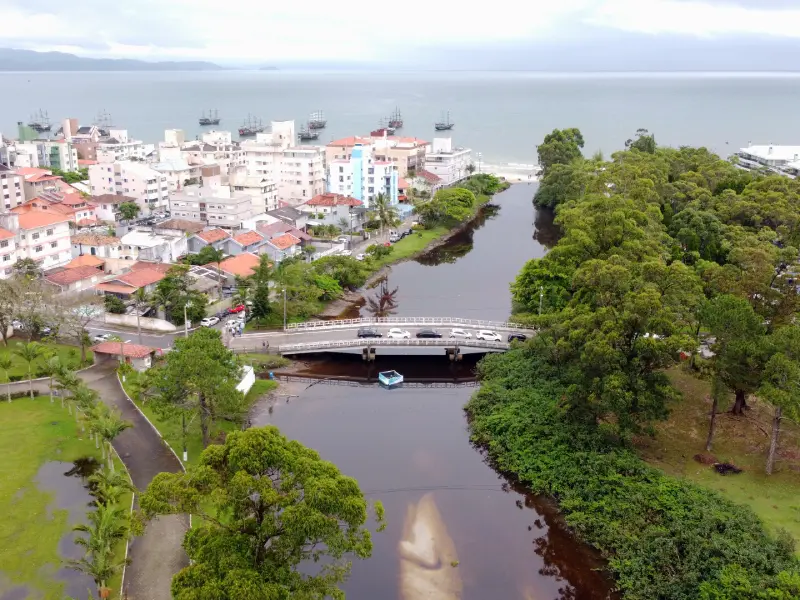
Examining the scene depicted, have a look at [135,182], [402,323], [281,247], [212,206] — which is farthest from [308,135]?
[402,323]

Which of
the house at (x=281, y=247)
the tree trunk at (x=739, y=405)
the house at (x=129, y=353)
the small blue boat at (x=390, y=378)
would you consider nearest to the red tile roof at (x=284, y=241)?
the house at (x=281, y=247)

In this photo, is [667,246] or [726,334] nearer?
[726,334]

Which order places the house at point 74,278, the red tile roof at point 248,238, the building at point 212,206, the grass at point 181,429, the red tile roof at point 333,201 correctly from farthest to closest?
1. the red tile roof at point 333,201
2. the building at point 212,206
3. the red tile roof at point 248,238
4. the house at point 74,278
5. the grass at point 181,429

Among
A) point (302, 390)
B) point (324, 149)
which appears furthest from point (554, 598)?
point (324, 149)

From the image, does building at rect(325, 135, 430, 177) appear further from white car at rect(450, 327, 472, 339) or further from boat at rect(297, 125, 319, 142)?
boat at rect(297, 125, 319, 142)

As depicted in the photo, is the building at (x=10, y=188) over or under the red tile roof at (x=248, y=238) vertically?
over

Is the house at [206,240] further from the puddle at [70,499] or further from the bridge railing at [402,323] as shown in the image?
the puddle at [70,499]

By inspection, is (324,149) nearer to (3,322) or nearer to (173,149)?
(173,149)
